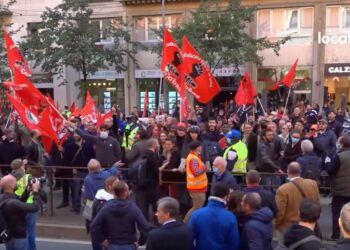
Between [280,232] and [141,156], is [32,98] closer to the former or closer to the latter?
[141,156]

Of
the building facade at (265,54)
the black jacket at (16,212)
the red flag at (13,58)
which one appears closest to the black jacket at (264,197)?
the black jacket at (16,212)

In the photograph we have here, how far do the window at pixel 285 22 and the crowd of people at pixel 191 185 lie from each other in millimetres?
13675

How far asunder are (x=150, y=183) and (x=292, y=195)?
321cm

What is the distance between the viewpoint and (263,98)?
84.8ft

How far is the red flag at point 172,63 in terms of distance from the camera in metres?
12.9

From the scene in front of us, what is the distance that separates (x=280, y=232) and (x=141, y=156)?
3.39m

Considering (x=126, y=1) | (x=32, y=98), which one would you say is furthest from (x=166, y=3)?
(x=32, y=98)

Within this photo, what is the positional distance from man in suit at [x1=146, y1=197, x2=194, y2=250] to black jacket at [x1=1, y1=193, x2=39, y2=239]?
2.00 meters

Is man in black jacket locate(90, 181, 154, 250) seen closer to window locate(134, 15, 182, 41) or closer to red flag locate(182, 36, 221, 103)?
→ red flag locate(182, 36, 221, 103)

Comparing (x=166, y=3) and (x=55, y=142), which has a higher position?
(x=166, y=3)

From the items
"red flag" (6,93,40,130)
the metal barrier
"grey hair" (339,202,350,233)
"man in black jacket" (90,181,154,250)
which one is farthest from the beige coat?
"red flag" (6,93,40,130)

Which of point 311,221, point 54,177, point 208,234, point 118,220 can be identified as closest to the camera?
point 311,221

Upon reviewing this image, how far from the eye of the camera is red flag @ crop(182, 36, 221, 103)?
13.1 metres

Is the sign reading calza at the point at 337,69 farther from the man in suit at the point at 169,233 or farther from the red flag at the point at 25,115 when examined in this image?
the man in suit at the point at 169,233
